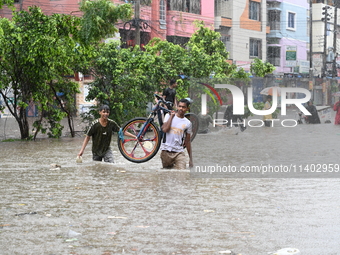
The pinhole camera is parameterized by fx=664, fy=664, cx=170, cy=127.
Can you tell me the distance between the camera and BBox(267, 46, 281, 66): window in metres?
55.1

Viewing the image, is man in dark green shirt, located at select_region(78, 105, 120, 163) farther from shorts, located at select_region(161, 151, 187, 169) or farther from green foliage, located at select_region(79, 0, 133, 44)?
green foliage, located at select_region(79, 0, 133, 44)

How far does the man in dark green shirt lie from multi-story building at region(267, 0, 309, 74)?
44526 mm

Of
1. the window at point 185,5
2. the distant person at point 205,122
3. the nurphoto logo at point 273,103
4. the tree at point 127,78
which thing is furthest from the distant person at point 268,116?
the window at point 185,5

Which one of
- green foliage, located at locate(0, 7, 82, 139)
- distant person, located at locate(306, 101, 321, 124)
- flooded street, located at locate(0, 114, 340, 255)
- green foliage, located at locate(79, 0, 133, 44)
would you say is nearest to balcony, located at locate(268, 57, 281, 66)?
green foliage, located at locate(79, 0, 133, 44)

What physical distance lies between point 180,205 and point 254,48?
46.4 m

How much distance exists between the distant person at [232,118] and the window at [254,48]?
139 ft

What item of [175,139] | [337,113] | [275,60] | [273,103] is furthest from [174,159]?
[275,60]

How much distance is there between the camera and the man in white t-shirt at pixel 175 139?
10586mm

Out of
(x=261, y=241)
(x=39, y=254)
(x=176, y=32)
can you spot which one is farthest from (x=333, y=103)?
(x=176, y=32)

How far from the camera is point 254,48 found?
52.8 metres

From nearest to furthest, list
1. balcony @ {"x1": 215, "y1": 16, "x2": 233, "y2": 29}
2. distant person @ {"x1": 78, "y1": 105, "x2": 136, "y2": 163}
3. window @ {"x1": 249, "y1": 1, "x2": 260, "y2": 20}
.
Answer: distant person @ {"x1": 78, "y1": 105, "x2": 136, "y2": 163} < balcony @ {"x1": 215, "y1": 16, "x2": 233, "y2": 29} < window @ {"x1": 249, "y1": 1, "x2": 260, "y2": 20}

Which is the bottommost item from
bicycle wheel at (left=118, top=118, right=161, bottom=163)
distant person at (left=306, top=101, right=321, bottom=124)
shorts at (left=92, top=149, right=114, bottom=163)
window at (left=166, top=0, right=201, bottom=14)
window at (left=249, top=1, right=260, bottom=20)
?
shorts at (left=92, top=149, right=114, bottom=163)

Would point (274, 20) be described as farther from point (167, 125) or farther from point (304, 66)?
point (167, 125)

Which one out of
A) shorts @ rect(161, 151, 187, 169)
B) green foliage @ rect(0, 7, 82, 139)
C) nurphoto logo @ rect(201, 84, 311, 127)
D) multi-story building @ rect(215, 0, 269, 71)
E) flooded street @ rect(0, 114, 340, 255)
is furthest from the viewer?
multi-story building @ rect(215, 0, 269, 71)
